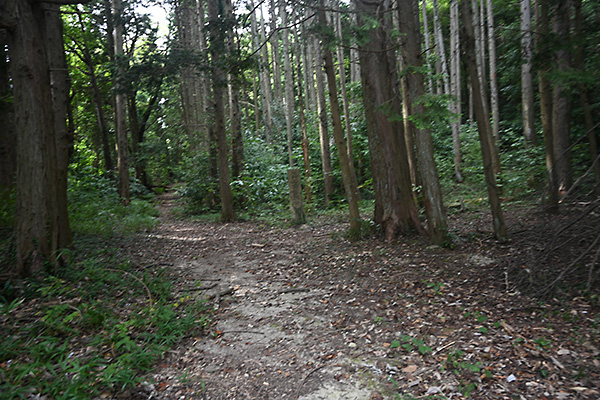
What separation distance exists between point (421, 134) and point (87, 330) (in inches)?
232

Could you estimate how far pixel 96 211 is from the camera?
11469mm

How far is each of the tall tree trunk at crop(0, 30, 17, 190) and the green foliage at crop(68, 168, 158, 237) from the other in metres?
1.67

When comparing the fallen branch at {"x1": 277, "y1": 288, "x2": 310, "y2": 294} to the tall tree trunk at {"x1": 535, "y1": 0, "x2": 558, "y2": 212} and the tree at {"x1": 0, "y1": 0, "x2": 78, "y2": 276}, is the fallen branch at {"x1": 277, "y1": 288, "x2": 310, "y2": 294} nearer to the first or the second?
the tree at {"x1": 0, "y1": 0, "x2": 78, "y2": 276}

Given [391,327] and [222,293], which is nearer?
[391,327]

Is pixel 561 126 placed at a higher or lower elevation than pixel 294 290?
higher

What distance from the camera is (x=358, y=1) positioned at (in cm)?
811

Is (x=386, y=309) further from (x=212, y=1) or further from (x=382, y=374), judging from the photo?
(x=212, y=1)

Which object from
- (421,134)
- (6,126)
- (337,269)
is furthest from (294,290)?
(6,126)

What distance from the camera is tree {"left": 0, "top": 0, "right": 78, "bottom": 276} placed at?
5.93m

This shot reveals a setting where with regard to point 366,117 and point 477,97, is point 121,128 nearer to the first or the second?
point 366,117

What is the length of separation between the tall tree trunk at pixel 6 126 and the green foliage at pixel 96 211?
5.48 ft

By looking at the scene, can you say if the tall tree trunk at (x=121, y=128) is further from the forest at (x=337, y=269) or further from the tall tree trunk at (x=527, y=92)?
the tall tree trunk at (x=527, y=92)

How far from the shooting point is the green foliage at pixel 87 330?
357 centimetres

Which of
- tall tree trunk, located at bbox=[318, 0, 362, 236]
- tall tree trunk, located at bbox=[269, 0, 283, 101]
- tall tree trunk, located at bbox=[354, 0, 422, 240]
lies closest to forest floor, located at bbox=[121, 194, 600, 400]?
tall tree trunk, located at bbox=[354, 0, 422, 240]
